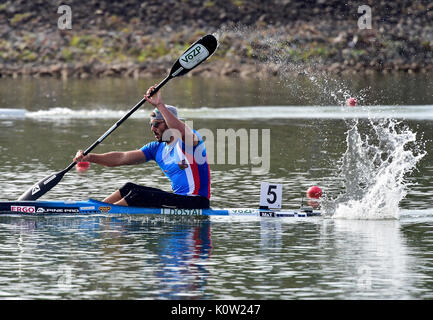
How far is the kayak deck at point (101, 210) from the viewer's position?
21.3m

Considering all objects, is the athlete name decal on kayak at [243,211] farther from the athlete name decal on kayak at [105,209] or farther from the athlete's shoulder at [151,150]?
the athlete name decal on kayak at [105,209]

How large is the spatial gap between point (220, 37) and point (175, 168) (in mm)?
52097

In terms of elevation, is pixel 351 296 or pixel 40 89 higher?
pixel 40 89

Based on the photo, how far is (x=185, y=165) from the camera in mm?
21047

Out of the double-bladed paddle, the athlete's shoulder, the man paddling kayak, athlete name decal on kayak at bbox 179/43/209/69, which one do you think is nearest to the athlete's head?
the man paddling kayak

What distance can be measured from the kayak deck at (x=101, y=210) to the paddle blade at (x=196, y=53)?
2872 mm

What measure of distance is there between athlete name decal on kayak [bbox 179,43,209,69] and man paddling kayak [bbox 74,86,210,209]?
1.79 metres

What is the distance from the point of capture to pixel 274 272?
17.3 m

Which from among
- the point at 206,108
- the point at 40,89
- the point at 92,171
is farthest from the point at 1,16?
the point at 92,171

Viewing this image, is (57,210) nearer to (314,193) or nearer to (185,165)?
(185,165)

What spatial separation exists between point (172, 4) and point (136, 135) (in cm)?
4502
